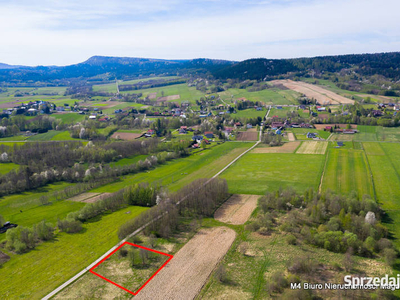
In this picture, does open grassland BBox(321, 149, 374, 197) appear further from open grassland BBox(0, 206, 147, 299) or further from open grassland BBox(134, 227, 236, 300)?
open grassland BBox(0, 206, 147, 299)

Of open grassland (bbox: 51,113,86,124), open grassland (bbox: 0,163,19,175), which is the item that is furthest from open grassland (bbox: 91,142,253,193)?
open grassland (bbox: 51,113,86,124)

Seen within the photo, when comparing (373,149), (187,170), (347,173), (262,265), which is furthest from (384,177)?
(187,170)

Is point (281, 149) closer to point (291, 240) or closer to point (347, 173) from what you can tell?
point (347, 173)

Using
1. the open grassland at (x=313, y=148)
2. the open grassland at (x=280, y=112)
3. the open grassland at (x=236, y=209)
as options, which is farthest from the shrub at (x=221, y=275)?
the open grassland at (x=280, y=112)

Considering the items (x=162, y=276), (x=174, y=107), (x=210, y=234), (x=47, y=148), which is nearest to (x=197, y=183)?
(x=210, y=234)

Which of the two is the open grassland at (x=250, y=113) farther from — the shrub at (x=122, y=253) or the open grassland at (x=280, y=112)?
the shrub at (x=122, y=253)
